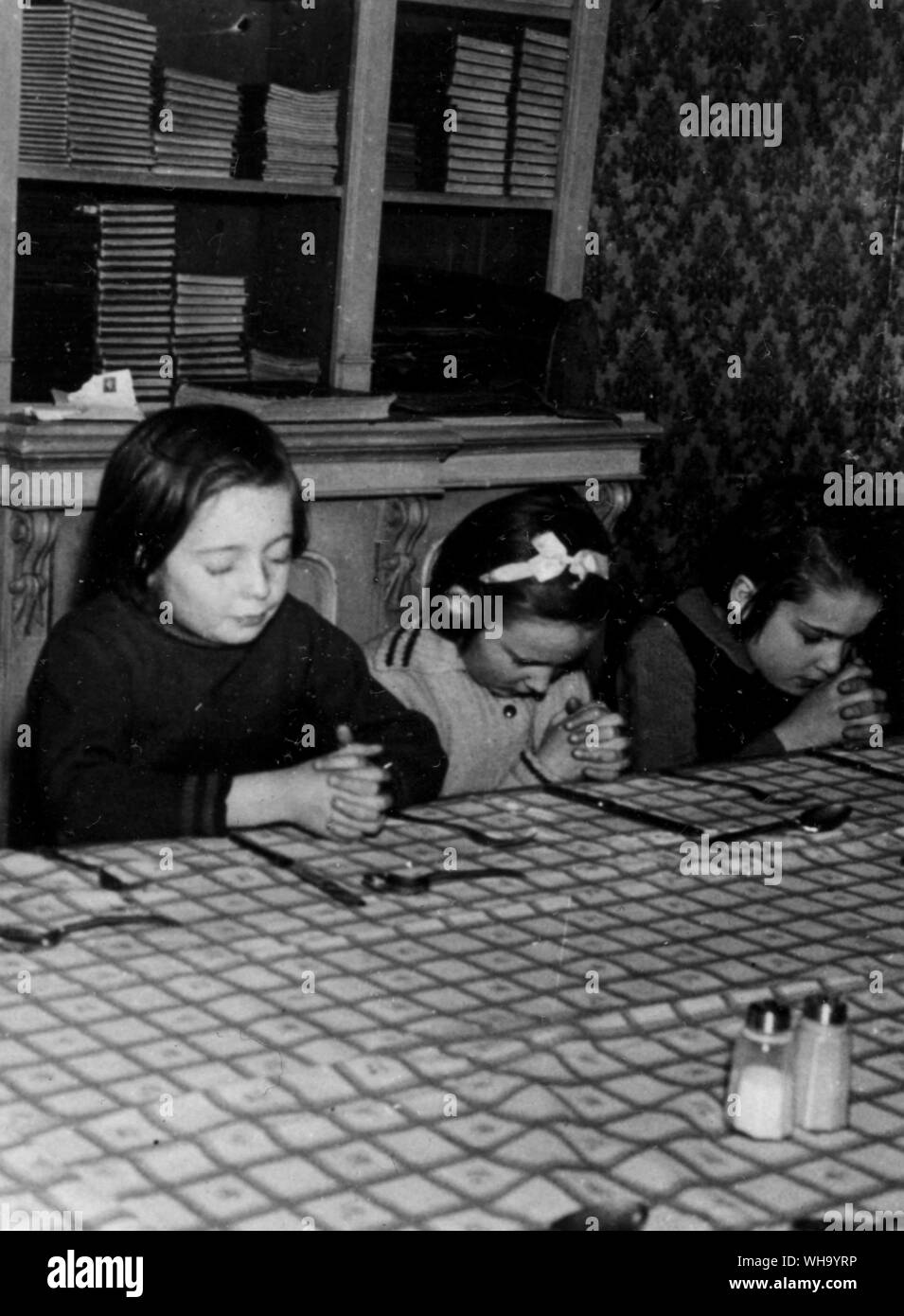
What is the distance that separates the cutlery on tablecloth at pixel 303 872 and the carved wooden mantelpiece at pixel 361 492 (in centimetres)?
145

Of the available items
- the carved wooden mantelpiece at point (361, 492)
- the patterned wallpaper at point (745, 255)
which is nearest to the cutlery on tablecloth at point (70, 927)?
the carved wooden mantelpiece at point (361, 492)

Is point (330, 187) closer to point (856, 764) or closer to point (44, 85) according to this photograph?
point (44, 85)

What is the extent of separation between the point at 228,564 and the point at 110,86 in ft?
4.82

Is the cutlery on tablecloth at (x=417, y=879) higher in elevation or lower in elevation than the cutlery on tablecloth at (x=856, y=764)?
lower

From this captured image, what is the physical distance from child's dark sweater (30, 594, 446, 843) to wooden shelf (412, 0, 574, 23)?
1813 mm

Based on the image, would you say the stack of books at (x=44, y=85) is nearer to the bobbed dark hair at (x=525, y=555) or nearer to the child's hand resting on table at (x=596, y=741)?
the bobbed dark hair at (x=525, y=555)

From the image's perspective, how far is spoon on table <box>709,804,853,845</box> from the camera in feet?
6.48

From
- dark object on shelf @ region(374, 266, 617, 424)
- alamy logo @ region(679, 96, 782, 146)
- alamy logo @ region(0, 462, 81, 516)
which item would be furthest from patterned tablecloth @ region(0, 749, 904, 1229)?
alamy logo @ region(679, 96, 782, 146)

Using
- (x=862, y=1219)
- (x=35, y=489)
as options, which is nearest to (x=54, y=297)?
(x=35, y=489)

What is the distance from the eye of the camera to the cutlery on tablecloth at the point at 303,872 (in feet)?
5.39

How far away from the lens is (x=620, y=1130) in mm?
1229

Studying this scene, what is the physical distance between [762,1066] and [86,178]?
2417 mm
